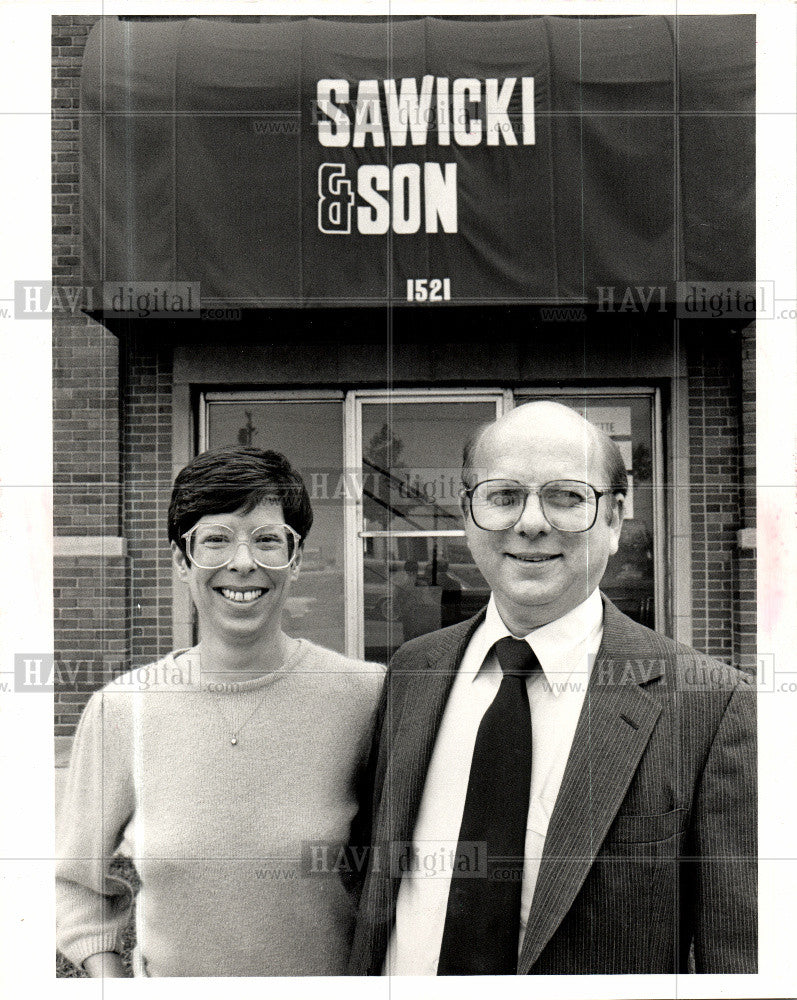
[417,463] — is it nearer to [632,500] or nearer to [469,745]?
[632,500]

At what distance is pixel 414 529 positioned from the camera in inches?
158

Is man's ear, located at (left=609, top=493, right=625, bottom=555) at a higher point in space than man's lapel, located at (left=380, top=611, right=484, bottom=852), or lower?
higher

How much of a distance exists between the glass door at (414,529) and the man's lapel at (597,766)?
65 cm

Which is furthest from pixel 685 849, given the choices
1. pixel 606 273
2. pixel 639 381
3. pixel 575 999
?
pixel 606 273

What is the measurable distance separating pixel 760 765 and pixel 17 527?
11.7 feet

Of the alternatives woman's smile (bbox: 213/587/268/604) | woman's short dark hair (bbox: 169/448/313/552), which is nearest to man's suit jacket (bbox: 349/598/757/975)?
woman's smile (bbox: 213/587/268/604)

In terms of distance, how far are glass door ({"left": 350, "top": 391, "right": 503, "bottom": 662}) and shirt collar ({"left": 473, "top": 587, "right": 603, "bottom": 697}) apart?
0.25 metres

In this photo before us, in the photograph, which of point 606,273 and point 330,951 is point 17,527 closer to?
point 330,951

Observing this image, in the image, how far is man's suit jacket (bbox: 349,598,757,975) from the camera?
3840 mm

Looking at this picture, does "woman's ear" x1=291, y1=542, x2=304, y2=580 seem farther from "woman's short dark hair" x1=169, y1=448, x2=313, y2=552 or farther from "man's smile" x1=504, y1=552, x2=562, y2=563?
"man's smile" x1=504, y1=552, x2=562, y2=563

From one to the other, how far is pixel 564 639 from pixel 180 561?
70.9 inches

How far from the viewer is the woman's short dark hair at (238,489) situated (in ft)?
13.1

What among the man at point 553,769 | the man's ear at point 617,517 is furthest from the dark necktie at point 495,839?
the man's ear at point 617,517

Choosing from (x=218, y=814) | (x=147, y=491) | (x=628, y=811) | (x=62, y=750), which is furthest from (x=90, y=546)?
(x=628, y=811)
